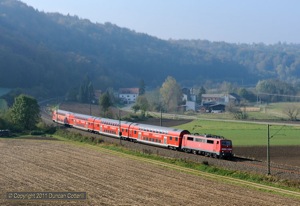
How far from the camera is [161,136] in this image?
214 ft

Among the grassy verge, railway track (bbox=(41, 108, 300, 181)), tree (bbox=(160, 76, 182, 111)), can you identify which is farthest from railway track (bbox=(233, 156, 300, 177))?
tree (bbox=(160, 76, 182, 111))

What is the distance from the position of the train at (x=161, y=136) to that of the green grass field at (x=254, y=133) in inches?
526

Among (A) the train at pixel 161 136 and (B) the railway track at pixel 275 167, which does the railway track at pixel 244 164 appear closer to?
(B) the railway track at pixel 275 167

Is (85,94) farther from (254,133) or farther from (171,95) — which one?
(254,133)

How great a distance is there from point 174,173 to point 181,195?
33.5 ft

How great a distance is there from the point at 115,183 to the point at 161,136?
26.2m

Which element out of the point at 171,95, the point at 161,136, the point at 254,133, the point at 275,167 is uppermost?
the point at 171,95

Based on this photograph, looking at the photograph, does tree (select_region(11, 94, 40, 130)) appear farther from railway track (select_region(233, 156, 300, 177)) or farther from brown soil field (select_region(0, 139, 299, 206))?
railway track (select_region(233, 156, 300, 177))

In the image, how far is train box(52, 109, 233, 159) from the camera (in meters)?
55.1

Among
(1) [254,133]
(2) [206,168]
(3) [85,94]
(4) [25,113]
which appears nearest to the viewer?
(2) [206,168]

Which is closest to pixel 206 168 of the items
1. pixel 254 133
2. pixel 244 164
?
pixel 244 164

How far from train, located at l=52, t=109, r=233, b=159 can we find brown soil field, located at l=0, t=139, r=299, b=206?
8538mm

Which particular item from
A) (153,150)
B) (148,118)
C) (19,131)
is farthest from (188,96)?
(153,150)

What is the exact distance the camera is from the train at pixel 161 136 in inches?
2171
